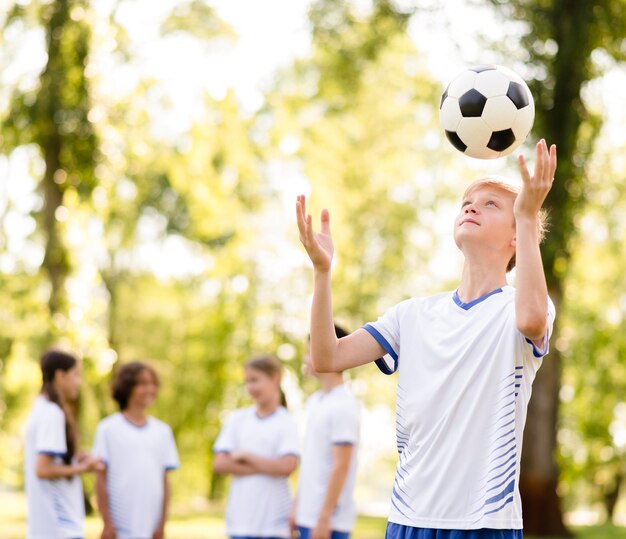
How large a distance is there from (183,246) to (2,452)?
1645 centimetres

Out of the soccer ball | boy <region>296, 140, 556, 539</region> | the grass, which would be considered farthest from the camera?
the grass

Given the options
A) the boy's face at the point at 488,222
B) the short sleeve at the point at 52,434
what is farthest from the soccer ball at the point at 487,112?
the short sleeve at the point at 52,434

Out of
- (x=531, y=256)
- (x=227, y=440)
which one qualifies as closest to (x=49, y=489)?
(x=227, y=440)

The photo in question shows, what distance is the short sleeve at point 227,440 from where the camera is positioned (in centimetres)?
717

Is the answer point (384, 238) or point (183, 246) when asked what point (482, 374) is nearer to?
point (384, 238)

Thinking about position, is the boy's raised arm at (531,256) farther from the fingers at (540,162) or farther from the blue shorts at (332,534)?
the blue shorts at (332,534)

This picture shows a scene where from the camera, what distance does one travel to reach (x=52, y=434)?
22.3 feet

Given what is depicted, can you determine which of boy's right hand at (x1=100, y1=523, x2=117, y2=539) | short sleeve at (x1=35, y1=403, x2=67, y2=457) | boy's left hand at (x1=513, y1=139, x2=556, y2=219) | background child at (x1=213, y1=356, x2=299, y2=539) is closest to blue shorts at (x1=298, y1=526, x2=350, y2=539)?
background child at (x1=213, y1=356, x2=299, y2=539)

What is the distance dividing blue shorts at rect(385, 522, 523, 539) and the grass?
37.8ft

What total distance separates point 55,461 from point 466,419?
163 inches

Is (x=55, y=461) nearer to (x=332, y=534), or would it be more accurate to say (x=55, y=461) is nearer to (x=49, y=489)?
(x=49, y=489)

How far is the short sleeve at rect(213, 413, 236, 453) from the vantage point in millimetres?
7172

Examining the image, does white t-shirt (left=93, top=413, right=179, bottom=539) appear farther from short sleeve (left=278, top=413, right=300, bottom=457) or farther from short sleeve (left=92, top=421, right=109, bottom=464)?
short sleeve (left=278, top=413, right=300, bottom=457)

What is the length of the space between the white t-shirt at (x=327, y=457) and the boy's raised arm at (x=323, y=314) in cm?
308
